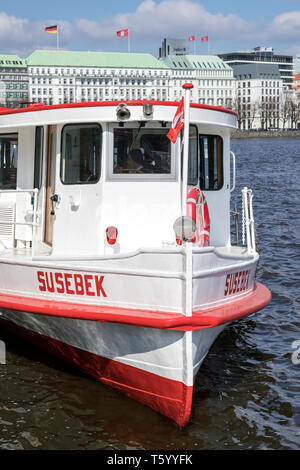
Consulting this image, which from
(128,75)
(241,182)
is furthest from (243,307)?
(128,75)

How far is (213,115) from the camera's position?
31.7ft

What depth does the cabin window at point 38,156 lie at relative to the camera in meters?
10.4

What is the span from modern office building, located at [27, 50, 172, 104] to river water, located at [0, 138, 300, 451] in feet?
472

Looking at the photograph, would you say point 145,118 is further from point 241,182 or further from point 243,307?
point 241,182

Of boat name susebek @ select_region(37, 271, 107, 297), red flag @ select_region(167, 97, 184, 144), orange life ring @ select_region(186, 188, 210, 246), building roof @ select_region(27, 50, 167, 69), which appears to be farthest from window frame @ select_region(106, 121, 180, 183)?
building roof @ select_region(27, 50, 167, 69)

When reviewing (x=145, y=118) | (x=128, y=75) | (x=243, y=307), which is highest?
(x=128, y=75)

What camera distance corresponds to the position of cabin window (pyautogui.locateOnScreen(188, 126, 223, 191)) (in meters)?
9.69

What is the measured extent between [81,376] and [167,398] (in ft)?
6.26

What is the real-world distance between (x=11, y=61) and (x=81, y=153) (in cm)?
17852

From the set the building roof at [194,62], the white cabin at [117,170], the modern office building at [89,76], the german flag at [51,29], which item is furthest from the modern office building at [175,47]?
the white cabin at [117,170]

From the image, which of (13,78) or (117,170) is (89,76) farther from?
(117,170)
